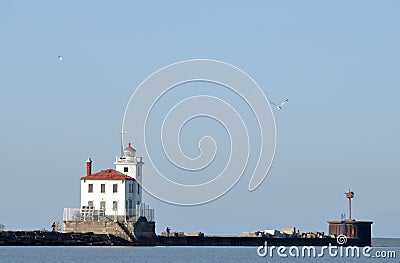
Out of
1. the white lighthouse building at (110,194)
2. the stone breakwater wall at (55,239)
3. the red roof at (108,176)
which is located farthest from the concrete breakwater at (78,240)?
the red roof at (108,176)

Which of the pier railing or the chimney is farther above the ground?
the chimney

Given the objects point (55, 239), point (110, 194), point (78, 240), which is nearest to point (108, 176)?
point (110, 194)

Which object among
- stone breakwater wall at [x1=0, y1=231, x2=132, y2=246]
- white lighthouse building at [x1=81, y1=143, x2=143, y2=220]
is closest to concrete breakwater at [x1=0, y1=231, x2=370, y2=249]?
stone breakwater wall at [x1=0, y1=231, x2=132, y2=246]

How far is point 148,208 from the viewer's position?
113 m

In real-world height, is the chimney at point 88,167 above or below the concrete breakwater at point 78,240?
above

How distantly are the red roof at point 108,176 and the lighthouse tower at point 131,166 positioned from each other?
1.21 meters

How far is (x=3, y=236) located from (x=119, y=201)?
439 inches

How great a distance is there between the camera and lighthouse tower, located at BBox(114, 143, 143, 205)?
112 metres

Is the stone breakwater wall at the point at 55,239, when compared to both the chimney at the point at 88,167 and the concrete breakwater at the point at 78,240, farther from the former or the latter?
the chimney at the point at 88,167

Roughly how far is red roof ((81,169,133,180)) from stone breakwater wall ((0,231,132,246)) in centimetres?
537

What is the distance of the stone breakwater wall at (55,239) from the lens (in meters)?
107

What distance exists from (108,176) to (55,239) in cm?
772

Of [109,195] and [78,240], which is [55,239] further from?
[109,195]

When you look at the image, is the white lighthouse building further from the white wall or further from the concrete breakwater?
the concrete breakwater
